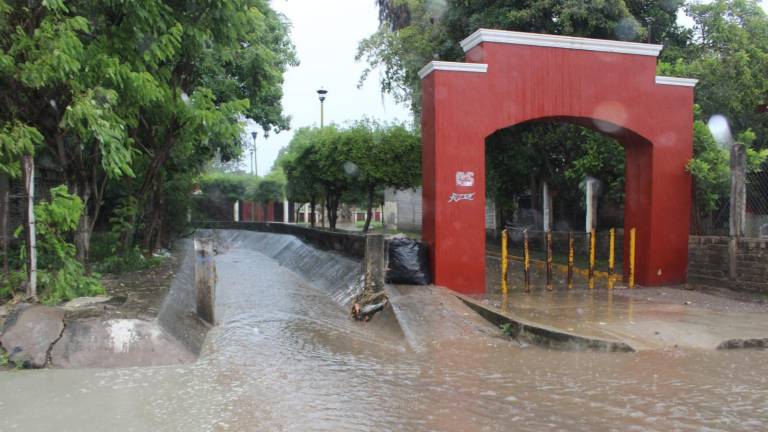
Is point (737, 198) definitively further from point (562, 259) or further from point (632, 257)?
point (562, 259)

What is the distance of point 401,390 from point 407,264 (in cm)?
424

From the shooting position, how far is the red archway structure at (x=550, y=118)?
9.91 metres

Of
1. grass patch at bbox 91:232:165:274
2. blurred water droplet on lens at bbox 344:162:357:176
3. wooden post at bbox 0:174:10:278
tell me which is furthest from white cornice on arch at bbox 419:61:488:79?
blurred water droplet on lens at bbox 344:162:357:176

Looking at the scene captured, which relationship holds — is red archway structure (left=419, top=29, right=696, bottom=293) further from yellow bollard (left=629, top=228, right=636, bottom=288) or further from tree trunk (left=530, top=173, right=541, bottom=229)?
tree trunk (left=530, top=173, right=541, bottom=229)

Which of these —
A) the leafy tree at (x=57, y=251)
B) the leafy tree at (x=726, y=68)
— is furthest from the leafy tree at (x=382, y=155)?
the leafy tree at (x=57, y=251)

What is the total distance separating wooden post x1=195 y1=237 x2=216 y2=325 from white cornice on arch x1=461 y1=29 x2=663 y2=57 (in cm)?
556

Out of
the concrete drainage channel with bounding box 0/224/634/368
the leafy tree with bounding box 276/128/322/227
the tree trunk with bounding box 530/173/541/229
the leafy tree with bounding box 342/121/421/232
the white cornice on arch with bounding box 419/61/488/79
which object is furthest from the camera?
the leafy tree with bounding box 276/128/322/227

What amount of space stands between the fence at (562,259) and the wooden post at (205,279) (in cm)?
464

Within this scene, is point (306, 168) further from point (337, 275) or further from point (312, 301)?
point (312, 301)

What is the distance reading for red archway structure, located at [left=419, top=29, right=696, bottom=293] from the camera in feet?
32.5

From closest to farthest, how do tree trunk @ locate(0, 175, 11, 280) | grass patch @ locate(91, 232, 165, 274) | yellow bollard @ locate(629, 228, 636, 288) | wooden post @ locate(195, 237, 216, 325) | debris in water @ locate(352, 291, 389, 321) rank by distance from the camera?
1. tree trunk @ locate(0, 175, 11, 280)
2. wooden post @ locate(195, 237, 216, 325)
3. debris in water @ locate(352, 291, 389, 321)
4. yellow bollard @ locate(629, 228, 636, 288)
5. grass patch @ locate(91, 232, 165, 274)

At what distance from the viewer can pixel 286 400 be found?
5457mm

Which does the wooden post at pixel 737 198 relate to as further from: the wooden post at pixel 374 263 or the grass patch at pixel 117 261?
the grass patch at pixel 117 261

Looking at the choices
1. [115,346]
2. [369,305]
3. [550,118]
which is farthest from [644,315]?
[115,346]
